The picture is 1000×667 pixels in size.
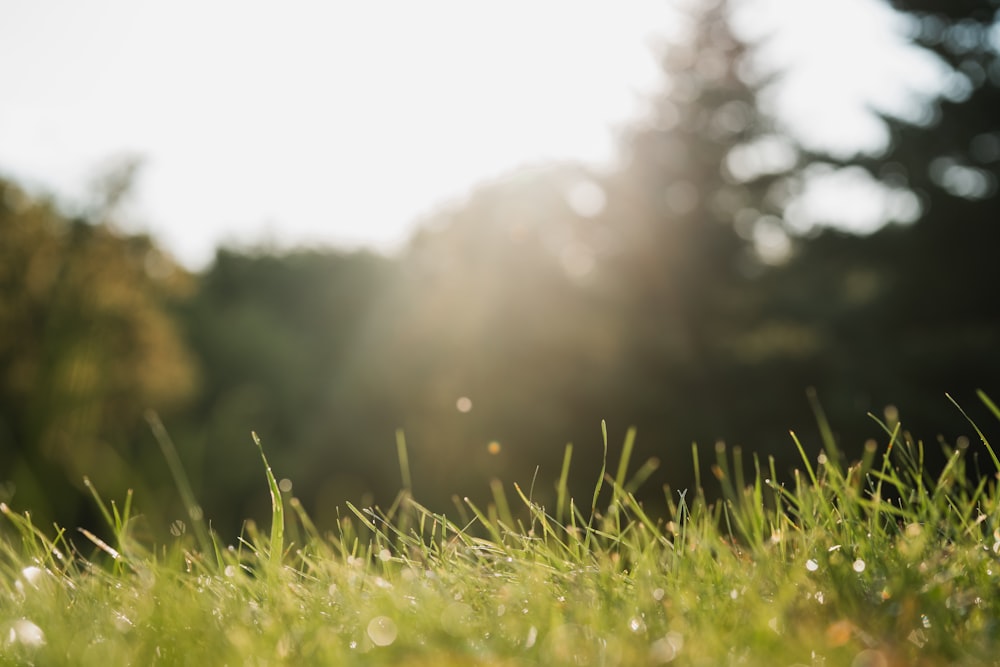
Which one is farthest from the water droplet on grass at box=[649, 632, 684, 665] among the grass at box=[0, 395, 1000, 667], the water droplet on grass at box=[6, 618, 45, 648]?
the water droplet on grass at box=[6, 618, 45, 648]

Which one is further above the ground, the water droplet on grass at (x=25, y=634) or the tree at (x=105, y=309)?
the water droplet on grass at (x=25, y=634)

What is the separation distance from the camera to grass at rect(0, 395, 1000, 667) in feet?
3.94

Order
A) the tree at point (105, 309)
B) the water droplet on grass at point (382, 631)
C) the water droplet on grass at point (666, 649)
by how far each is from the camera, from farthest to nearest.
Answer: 1. the tree at point (105, 309)
2. the water droplet on grass at point (382, 631)
3. the water droplet on grass at point (666, 649)

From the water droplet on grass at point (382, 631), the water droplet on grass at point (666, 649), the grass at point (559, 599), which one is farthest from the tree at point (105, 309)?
the water droplet on grass at point (666, 649)

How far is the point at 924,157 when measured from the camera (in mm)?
16250

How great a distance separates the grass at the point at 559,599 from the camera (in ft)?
3.94

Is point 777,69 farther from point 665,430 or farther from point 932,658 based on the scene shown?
point 932,658

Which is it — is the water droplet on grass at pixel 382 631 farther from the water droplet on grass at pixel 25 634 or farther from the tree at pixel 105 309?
the tree at pixel 105 309

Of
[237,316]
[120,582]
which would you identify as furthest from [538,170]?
[120,582]

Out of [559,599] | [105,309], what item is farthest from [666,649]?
[105,309]

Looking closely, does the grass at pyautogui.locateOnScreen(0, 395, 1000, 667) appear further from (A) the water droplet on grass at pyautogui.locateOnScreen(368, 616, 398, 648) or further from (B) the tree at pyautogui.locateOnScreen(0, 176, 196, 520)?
(B) the tree at pyautogui.locateOnScreen(0, 176, 196, 520)

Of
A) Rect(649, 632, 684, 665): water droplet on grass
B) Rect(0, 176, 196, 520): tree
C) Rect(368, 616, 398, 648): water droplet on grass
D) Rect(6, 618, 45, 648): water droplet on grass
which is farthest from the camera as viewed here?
Rect(0, 176, 196, 520): tree

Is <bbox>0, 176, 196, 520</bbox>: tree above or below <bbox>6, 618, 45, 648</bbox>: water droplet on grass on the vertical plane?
below

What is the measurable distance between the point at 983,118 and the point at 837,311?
14.5 feet
